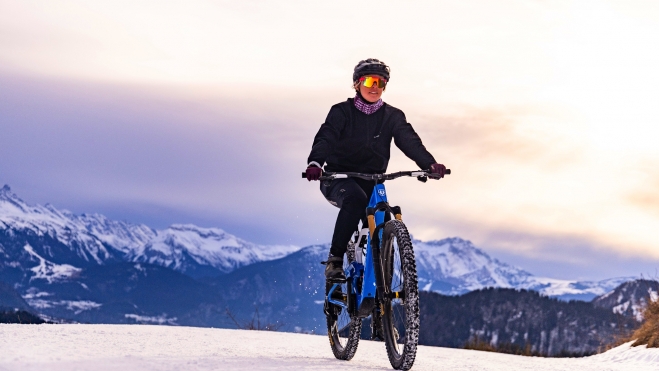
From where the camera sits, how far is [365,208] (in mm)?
7238

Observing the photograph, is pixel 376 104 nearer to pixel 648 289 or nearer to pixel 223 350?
pixel 223 350

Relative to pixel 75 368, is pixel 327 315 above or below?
above

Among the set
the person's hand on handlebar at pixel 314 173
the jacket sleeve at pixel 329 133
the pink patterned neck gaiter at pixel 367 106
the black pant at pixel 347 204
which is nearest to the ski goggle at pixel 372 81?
the pink patterned neck gaiter at pixel 367 106

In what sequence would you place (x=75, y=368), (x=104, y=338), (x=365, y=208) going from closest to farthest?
(x=75, y=368) → (x=365, y=208) → (x=104, y=338)

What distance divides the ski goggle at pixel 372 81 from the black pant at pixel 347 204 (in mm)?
956

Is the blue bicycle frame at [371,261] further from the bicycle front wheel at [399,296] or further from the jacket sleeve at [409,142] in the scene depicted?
the jacket sleeve at [409,142]

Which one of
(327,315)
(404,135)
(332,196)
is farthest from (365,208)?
(327,315)

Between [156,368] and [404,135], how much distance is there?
3.35m

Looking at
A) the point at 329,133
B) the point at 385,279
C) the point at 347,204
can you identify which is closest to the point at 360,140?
the point at 329,133

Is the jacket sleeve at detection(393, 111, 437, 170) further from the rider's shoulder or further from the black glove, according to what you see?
the black glove

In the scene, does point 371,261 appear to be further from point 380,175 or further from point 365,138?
point 365,138

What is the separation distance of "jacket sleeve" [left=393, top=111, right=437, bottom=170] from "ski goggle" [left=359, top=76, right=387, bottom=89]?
0.40 m

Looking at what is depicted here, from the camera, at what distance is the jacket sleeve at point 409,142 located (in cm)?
749

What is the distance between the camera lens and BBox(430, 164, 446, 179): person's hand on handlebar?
706 cm
